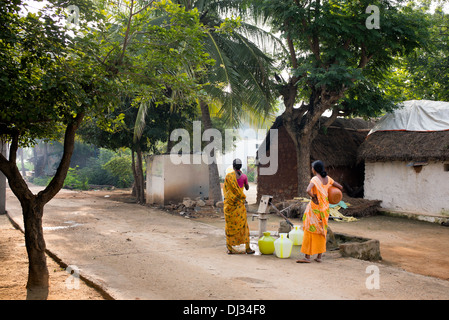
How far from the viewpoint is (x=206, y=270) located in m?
5.54

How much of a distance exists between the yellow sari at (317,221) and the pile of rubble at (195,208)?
691cm

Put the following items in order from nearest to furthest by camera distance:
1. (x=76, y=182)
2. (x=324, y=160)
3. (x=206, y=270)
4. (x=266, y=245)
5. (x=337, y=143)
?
(x=206, y=270) → (x=266, y=245) → (x=324, y=160) → (x=337, y=143) → (x=76, y=182)

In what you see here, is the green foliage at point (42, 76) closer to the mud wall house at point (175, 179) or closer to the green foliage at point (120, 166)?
the mud wall house at point (175, 179)

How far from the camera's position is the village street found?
4.50 metres

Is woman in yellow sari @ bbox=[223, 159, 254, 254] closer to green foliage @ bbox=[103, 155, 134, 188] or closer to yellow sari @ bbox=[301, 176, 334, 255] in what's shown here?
yellow sari @ bbox=[301, 176, 334, 255]

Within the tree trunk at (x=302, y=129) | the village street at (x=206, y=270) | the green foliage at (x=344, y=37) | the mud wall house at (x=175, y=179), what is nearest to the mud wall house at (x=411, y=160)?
the green foliage at (x=344, y=37)

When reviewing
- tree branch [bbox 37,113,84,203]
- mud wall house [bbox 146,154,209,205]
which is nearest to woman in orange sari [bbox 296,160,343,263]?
tree branch [bbox 37,113,84,203]

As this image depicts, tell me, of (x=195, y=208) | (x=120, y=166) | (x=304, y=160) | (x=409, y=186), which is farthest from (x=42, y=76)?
(x=120, y=166)

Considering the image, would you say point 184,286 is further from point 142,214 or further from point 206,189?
point 206,189

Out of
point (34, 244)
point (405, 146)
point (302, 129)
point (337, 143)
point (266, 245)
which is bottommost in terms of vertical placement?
point (266, 245)

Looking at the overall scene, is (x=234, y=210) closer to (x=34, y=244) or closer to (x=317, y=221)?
(x=317, y=221)

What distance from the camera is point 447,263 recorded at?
6711mm

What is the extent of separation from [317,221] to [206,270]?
74.6 inches
